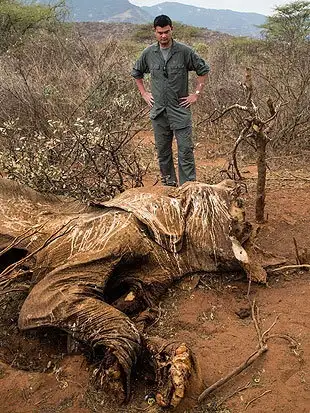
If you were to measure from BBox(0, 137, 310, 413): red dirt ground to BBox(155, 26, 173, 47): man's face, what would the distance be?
2.42m

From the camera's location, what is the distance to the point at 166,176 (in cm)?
578

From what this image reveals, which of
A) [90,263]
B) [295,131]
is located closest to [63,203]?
[90,263]

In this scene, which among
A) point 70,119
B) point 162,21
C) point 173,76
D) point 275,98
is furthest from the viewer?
point 275,98

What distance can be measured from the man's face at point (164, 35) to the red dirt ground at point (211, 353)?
2423mm

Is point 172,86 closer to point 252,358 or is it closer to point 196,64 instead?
point 196,64

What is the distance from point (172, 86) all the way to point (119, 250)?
2.38m

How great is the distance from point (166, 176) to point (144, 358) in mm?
2927

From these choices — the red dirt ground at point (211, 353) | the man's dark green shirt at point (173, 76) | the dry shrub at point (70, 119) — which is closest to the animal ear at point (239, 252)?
the red dirt ground at point (211, 353)

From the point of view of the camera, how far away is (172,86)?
5430 mm

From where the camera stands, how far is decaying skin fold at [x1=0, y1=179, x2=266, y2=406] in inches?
131

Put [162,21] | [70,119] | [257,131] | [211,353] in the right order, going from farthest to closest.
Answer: [70,119] → [162,21] → [257,131] → [211,353]

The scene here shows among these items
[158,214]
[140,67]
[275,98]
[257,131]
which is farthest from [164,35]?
[275,98]

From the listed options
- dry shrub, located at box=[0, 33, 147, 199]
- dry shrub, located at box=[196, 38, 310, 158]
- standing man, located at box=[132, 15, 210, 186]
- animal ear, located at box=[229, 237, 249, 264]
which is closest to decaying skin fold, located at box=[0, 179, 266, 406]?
animal ear, located at box=[229, 237, 249, 264]

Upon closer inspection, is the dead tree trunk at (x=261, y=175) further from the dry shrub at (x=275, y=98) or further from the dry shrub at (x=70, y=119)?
the dry shrub at (x=275, y=98)
